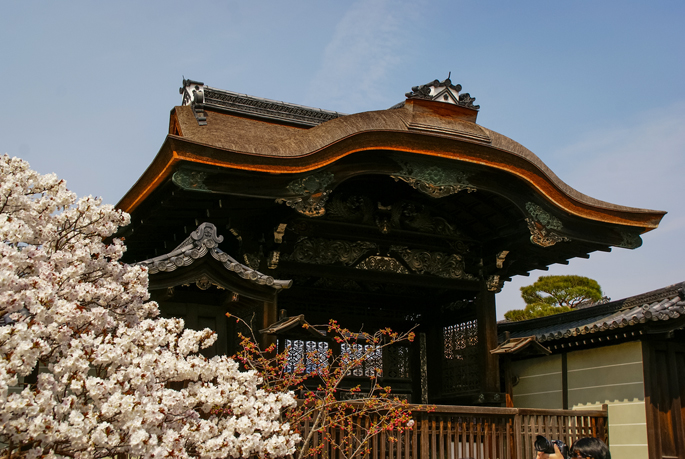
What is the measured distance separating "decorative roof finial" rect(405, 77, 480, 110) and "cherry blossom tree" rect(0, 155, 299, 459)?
5.12 metres

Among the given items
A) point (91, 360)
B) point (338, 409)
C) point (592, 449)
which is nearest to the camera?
point (592, 449)

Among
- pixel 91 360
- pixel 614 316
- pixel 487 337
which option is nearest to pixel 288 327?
pixel 91 360

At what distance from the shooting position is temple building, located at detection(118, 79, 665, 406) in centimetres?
813

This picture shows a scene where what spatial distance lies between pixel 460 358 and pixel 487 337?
3.35 ft

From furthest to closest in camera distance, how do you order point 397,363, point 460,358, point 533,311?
point 533,311
point 397,363
point 460,358

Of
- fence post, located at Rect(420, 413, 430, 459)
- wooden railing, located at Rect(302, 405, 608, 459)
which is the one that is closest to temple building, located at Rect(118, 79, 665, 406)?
fence post, located at Rect(420, 413, 430, 459)

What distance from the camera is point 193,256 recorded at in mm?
7422

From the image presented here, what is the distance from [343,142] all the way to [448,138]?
62.2 inches

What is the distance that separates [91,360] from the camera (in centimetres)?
485

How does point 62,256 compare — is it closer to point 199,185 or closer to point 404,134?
point 199,185

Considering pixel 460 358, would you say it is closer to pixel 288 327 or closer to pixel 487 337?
pixel 487 337

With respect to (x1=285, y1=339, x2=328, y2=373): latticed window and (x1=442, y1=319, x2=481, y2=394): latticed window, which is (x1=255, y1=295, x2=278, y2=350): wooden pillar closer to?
(x1=285, y1=339, x2=328, y2=373): latticed window

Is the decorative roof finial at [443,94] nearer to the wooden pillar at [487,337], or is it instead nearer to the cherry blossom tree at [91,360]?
the wooden pillar at [487,337]

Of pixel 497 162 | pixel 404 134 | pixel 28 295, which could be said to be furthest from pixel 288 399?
pixel 497 162
